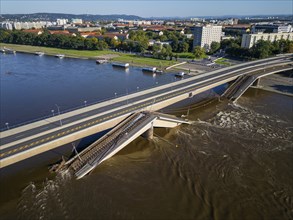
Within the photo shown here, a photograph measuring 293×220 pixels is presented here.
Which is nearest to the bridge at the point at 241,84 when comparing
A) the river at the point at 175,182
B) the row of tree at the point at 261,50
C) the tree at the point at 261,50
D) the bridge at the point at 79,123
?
the bridge at the point at 79,123

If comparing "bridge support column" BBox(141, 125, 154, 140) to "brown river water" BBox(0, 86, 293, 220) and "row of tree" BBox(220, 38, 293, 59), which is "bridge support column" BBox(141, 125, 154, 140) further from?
"row of tree" BBox(220, 38, 293, 59)

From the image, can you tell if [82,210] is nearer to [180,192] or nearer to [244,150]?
[180,192]

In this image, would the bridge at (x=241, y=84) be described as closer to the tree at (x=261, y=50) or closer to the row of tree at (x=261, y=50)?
the tree at (x=261, y=50)

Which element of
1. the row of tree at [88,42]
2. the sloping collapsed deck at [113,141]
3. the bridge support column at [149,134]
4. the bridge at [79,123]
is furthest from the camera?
the row of tree at [88,42]

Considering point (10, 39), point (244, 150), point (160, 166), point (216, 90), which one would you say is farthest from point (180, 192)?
point (10, 39)

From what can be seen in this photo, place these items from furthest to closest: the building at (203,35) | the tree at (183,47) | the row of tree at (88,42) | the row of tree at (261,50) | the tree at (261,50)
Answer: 1. the building at (203,35)
2. the row of tree at (88,42)
3. the tree at (183,47)
4. the row of tree at (261,50)
5. the tree at (261,50)

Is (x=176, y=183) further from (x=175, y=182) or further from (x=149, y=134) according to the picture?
(x=149, y=134)

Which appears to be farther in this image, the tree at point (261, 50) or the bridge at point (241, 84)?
the tree at point (261, 50)

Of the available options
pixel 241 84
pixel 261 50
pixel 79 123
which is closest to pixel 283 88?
pixel 241 84

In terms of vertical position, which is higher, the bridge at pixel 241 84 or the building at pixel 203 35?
the building at pixel 203 35
